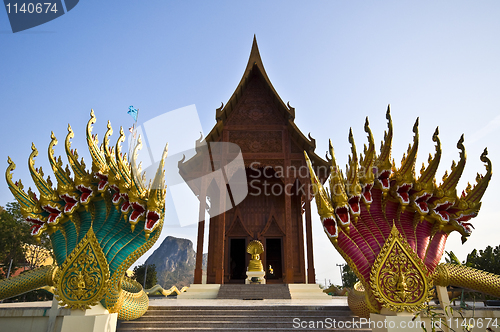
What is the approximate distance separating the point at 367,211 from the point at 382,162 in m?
0.76

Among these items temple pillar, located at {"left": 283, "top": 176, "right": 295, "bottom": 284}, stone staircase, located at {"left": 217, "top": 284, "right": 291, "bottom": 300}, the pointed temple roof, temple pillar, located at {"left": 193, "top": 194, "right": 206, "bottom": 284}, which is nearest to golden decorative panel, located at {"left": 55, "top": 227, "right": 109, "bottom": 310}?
stone staircase, located at {"left": 217, "top": 284, "right": 291, "bottom": 300}

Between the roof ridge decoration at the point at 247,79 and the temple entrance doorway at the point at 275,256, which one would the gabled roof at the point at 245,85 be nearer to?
the roof ridge decoration at the point at 247,79

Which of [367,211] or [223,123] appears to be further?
[223,123]

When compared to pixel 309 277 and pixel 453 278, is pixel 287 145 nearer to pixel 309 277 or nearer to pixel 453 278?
pixel 309 277

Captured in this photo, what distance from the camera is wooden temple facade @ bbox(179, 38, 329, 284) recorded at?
12.8m

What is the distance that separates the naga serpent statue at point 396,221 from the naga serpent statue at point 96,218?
259cm

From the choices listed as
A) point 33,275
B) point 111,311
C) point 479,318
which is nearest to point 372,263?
point 479,318

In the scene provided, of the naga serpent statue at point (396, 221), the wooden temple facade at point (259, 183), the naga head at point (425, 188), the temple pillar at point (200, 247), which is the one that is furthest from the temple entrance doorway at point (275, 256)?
the naga head at point (425, 188)

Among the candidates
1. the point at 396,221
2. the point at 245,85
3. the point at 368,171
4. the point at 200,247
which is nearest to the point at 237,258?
the point at 200,247

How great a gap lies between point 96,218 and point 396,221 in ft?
14.8

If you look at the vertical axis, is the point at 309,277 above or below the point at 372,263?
below

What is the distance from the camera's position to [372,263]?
4.47 meters

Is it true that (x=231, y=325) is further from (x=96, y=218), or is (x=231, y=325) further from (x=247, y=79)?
(x=247, y=79)

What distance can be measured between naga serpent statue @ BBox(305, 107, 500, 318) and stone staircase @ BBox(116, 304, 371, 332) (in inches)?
27.5
